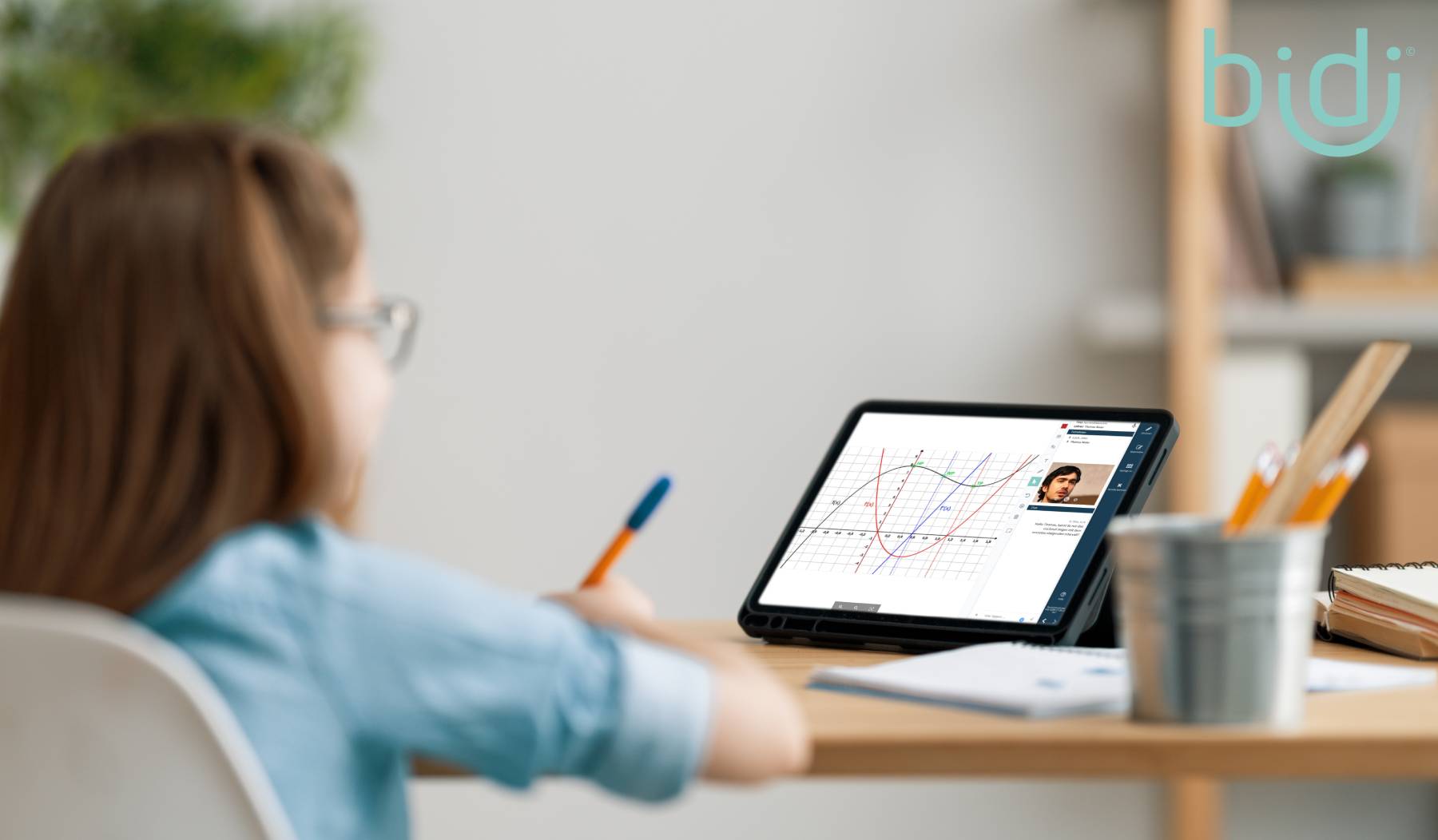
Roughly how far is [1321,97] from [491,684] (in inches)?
80.0

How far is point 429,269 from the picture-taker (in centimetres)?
262

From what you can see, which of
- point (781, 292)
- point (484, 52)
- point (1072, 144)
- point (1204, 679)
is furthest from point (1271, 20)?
point (1204, 679)

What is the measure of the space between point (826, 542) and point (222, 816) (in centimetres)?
61

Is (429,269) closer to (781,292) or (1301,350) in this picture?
(781,292)

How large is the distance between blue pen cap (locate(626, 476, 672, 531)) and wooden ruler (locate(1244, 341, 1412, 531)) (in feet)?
1.26

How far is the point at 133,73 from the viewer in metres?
2.28

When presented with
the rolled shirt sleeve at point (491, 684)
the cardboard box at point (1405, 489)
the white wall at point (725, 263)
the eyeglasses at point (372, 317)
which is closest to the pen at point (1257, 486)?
the rolled shirt sleeve at point (491, 684)

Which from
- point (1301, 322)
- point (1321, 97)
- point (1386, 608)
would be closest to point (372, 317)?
point (1386, 608)

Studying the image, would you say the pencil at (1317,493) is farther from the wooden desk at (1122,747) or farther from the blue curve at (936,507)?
the blue curve at (936,507)

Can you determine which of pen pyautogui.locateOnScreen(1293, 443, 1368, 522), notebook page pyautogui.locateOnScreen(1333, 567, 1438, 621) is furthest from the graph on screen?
pen pyautogui.locateOnScreen(1293, 443, 1368, 522)

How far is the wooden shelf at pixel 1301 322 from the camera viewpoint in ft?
7.45

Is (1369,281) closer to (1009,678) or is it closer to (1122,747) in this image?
(1009,678)

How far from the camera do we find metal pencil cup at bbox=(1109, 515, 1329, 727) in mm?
837

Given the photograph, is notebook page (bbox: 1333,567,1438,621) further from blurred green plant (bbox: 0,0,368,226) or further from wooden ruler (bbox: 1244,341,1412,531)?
blurred green plant (bbox: 0,0,368,226)
